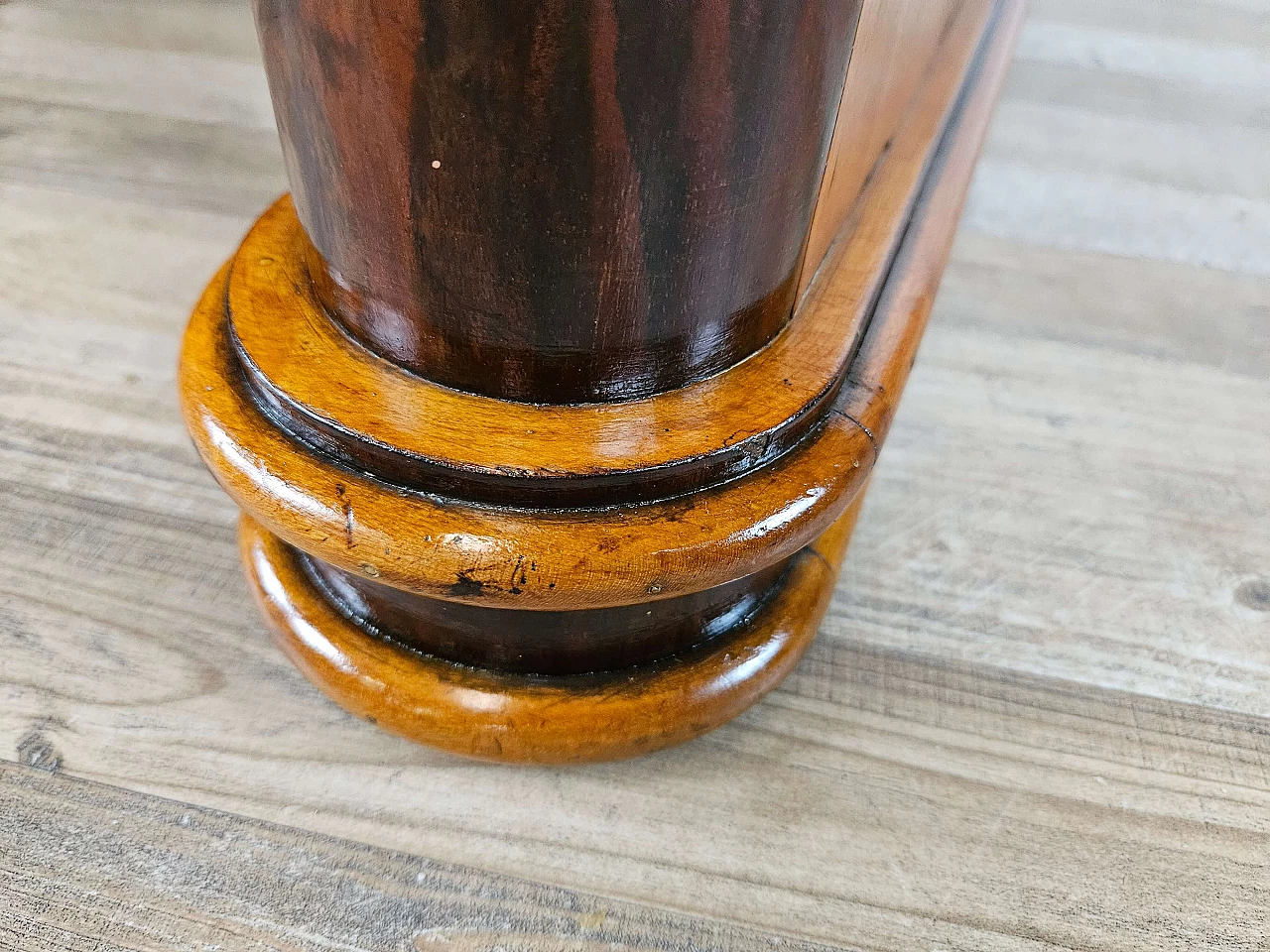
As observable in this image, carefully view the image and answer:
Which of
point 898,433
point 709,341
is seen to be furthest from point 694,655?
point 898,433

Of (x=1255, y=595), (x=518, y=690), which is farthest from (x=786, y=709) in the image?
(x=1255, y=595)

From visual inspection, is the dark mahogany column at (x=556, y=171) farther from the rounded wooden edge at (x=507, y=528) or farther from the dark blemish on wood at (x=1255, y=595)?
the dark blemish on wood at (x=1255, y=595)

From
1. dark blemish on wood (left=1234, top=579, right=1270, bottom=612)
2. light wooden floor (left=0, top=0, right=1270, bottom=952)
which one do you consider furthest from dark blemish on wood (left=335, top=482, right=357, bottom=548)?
dark blemish on wood (left=1234, top=579, right=1270, bottom=612)

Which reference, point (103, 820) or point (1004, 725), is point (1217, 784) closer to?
point (1004, 725)

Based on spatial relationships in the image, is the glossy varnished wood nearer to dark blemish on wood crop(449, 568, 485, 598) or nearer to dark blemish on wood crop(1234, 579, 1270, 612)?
dark blemish on wood crop(449, 568, 485, 598)

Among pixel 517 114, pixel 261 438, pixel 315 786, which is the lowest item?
pixel 315 786

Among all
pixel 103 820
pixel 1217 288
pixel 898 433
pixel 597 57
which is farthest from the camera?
pixel 1217 288

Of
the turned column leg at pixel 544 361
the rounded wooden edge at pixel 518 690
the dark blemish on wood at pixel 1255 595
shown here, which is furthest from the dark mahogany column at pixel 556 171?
the dark blemish on wood at pixel 1255 595
